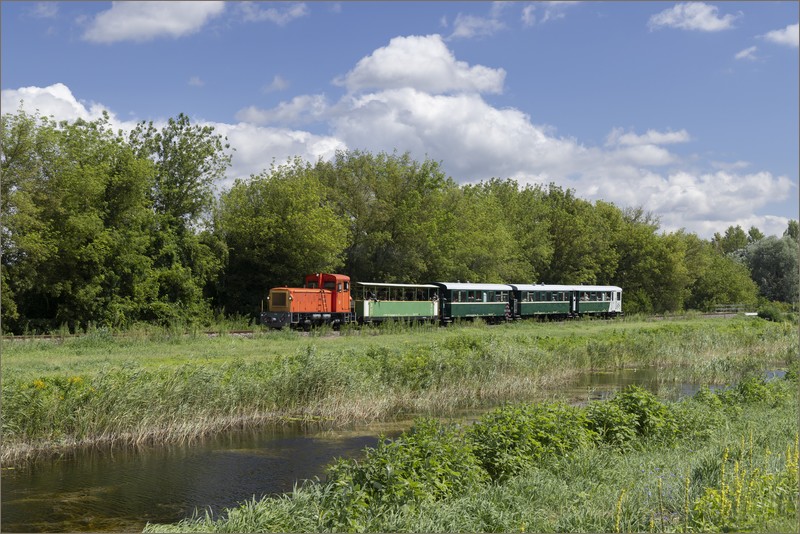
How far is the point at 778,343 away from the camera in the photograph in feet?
130

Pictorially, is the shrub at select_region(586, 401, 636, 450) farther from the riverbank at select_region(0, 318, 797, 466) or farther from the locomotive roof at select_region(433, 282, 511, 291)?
the locomotive roof at select_region(433, 282, 511, 291)

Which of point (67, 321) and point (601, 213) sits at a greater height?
point (601, 213)

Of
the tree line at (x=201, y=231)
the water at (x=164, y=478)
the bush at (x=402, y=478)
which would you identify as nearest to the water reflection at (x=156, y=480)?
the water at (x=164, y=478)

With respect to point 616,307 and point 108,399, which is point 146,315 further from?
point 616,307

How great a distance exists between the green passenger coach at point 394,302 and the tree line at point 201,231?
12.8 ft

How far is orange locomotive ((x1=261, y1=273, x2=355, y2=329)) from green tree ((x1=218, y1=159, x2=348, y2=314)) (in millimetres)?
4040

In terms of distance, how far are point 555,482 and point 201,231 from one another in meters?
36.5

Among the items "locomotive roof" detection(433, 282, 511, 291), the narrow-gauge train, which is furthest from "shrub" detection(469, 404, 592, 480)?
"locomotive roof" detection(433, 282, 511, 291)

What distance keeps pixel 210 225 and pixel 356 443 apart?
30913 mm

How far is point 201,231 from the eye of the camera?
1706 inches

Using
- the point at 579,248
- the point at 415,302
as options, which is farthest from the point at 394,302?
the point at 579,248

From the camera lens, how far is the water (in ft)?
38.0

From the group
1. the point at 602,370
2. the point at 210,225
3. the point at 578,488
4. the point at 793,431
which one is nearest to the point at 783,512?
the point at 578,488

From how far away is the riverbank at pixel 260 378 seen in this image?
15.3 m
